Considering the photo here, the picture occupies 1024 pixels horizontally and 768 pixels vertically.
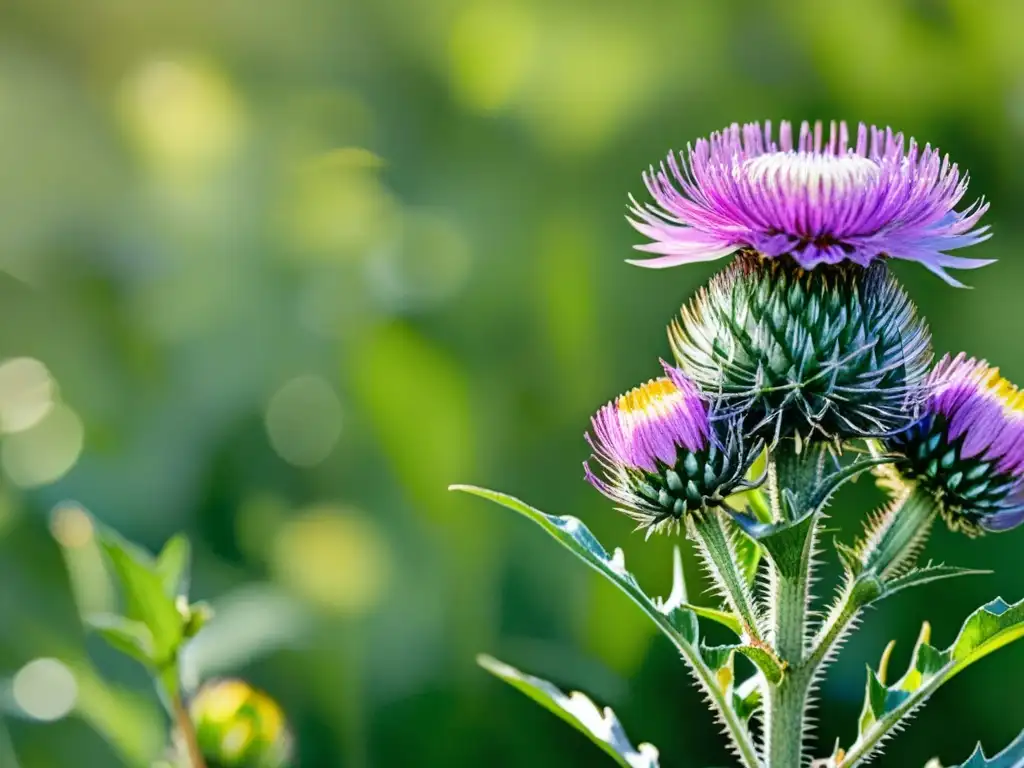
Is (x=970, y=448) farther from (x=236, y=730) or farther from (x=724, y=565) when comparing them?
(x=236, y=730)

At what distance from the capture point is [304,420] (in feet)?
11.0

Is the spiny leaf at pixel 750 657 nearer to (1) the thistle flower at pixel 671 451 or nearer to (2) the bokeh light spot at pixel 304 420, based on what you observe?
(1) the thistle flower at pixel 671 451

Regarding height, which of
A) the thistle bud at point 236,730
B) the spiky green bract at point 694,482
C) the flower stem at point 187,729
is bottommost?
the thistle bud at point 236,730

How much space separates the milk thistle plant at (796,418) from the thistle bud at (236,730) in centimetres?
66

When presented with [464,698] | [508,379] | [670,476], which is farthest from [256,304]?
[670,476]

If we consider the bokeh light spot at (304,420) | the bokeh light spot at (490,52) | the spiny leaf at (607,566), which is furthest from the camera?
the bokeh light spot at (490,52)

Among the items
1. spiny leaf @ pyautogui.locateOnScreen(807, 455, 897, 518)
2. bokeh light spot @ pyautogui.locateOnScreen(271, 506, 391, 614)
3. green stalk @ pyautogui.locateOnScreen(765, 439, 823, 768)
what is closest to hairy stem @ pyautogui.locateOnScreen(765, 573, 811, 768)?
green stalk @ pyautogui.locateOnScreen(765, 439, 823, 768)

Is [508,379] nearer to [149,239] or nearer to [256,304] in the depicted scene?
[256,304]

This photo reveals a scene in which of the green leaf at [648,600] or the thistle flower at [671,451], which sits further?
the thistle flower at [671,451]

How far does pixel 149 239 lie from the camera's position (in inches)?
148

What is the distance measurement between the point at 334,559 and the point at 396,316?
73cm

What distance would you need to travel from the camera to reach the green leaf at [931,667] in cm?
109

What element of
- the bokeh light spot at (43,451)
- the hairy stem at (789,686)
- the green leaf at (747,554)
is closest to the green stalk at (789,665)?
the hairy stem at (789,686)

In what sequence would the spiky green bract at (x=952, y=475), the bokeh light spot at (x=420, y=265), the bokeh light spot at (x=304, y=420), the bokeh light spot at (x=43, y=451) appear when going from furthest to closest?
the bokeh light spot at (x=420, y=265) < the bokeh light spot at (x=304, y=420) < the bokeh light spot at (x=43, y=451) < the spiky green bract at (x=952, y=475)
